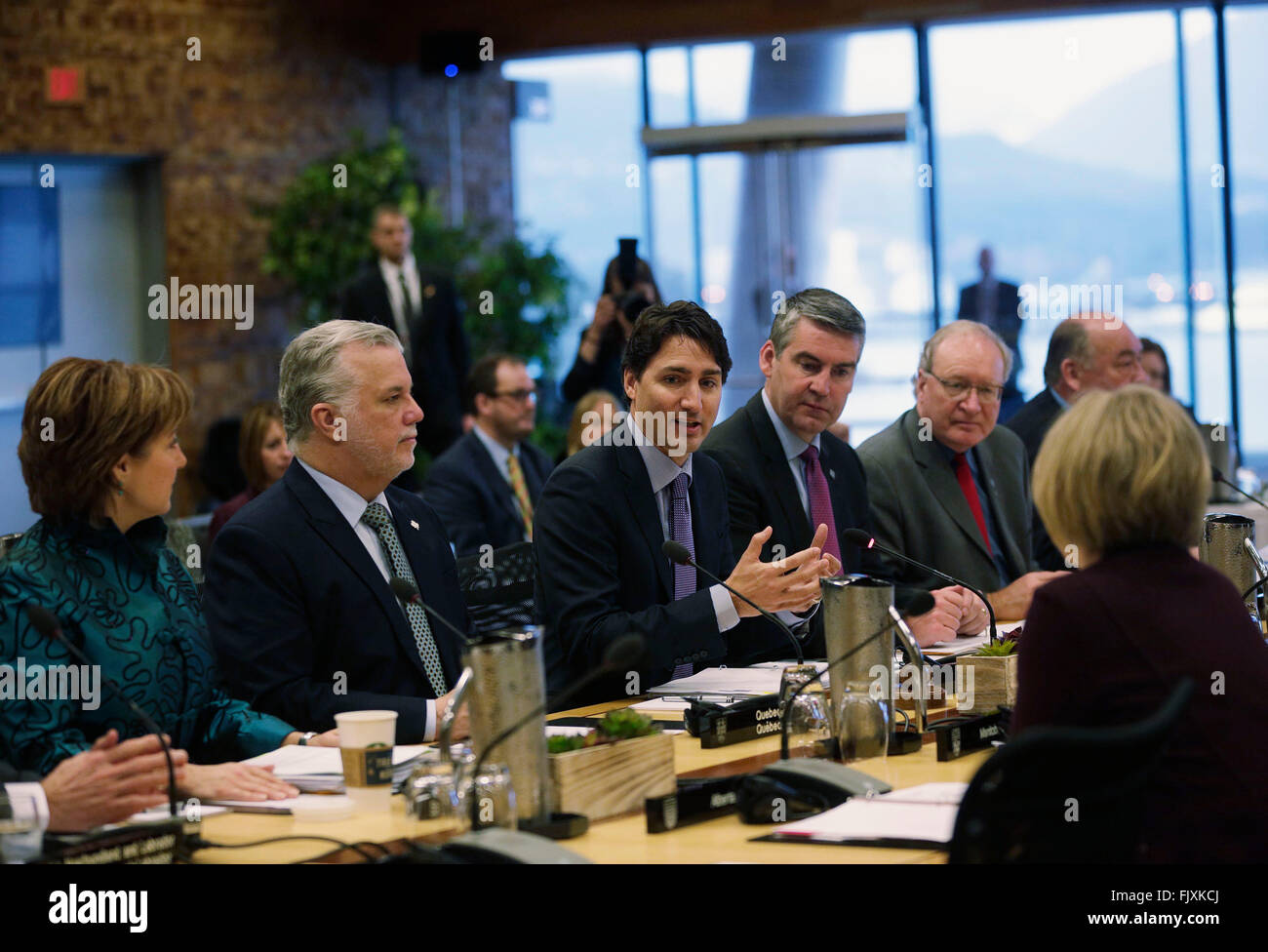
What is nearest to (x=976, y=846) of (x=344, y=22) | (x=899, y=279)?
(x=899, y=279)

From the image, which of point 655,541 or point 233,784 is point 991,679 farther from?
point 233,784

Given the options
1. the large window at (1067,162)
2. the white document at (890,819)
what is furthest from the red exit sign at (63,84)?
the white document at (890,819)

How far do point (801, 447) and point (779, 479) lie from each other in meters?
0.11

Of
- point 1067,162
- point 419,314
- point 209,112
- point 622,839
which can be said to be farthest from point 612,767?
point 1067,162

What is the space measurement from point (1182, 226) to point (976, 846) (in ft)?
28.9

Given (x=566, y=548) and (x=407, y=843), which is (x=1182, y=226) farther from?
(x=407, y=843)

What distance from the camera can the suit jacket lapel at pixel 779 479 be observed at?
12.6ft

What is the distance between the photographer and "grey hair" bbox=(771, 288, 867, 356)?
402 cm

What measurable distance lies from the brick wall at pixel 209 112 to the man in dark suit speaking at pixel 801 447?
570 centimetres

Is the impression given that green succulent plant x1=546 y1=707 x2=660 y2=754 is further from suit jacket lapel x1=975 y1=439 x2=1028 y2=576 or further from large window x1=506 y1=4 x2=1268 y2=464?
large window x1=506 y1=4 x2=1268 y2=464

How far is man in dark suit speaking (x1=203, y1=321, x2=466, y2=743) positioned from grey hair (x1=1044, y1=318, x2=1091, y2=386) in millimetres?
3002

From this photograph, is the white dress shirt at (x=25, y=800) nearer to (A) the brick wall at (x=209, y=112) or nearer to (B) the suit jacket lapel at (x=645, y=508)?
(B) the suit jacket lapel at (x=645, y=508)
